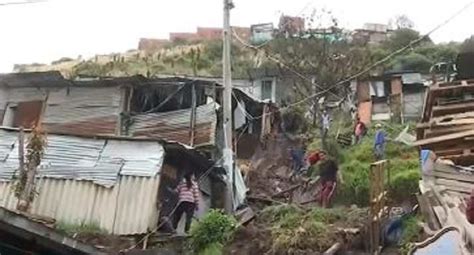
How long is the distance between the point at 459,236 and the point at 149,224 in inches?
Answer: 422

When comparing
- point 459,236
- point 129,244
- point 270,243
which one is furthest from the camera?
point 129,244

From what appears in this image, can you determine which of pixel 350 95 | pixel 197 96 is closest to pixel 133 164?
pixel 197 96

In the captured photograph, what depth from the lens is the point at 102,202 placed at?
15289mm

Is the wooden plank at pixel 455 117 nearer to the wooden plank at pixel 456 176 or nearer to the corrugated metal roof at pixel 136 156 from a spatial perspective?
the wooden plank at pixel 456 176

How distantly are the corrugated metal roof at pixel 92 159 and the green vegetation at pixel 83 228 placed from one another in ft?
3.10

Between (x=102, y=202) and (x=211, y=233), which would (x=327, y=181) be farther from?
(x=102, y=202)

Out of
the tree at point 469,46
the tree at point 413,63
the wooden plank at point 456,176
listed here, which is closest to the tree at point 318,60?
the tree at point 413,63

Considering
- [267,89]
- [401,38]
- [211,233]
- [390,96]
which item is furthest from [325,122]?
[401,38]

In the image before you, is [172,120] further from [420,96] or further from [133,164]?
[420,96]

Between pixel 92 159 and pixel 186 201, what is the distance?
2317mm

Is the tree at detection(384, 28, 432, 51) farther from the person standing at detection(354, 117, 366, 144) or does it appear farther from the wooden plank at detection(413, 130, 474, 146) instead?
the wooden plank at detection(413, 130, 474, 146)

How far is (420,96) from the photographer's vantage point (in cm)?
2923

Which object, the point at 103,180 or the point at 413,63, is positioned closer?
the point at 103,180

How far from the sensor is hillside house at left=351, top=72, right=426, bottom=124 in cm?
2912
